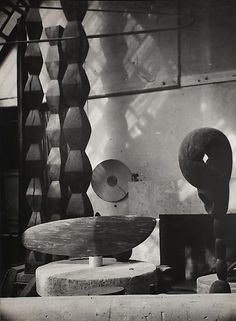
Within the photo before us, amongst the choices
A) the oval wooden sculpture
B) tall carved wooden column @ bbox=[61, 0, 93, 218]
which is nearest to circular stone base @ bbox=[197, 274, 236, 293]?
the oval wooden sculpture

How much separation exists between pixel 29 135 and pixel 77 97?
1120mm

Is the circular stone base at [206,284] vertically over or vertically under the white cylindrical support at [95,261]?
under

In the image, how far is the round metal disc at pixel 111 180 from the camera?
734 centimetres

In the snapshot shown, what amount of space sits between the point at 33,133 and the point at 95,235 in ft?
10.0

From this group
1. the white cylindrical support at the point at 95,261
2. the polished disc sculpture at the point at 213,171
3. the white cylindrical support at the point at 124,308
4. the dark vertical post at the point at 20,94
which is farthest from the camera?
the dark vertical post at the point at 20,94

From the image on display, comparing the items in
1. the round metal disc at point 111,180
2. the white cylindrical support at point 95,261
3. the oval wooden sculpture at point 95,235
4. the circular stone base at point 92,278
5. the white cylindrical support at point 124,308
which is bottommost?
the circular stone base at point 92,278

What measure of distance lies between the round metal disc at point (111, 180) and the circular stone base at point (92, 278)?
285 centimetres

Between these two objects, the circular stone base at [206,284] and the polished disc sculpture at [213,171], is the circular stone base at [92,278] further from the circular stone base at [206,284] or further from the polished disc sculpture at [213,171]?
the polished disc sculpture at [213,171]

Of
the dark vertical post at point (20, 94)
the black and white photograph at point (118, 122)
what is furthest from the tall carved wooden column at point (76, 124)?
the dark vertical post at point (20, 94)

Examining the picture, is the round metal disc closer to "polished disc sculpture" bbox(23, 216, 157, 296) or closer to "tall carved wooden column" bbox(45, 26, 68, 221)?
"tall carved wooden column" bbox(45, 26, 68, 221)

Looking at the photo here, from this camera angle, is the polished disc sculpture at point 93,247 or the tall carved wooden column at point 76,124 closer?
the polished disc sculpture at point 93,247

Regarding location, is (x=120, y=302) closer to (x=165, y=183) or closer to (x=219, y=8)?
(x=165, y=183)

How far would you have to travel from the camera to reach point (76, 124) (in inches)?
233

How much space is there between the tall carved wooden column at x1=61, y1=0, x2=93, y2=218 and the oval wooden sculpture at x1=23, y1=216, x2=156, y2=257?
175 centimetres
